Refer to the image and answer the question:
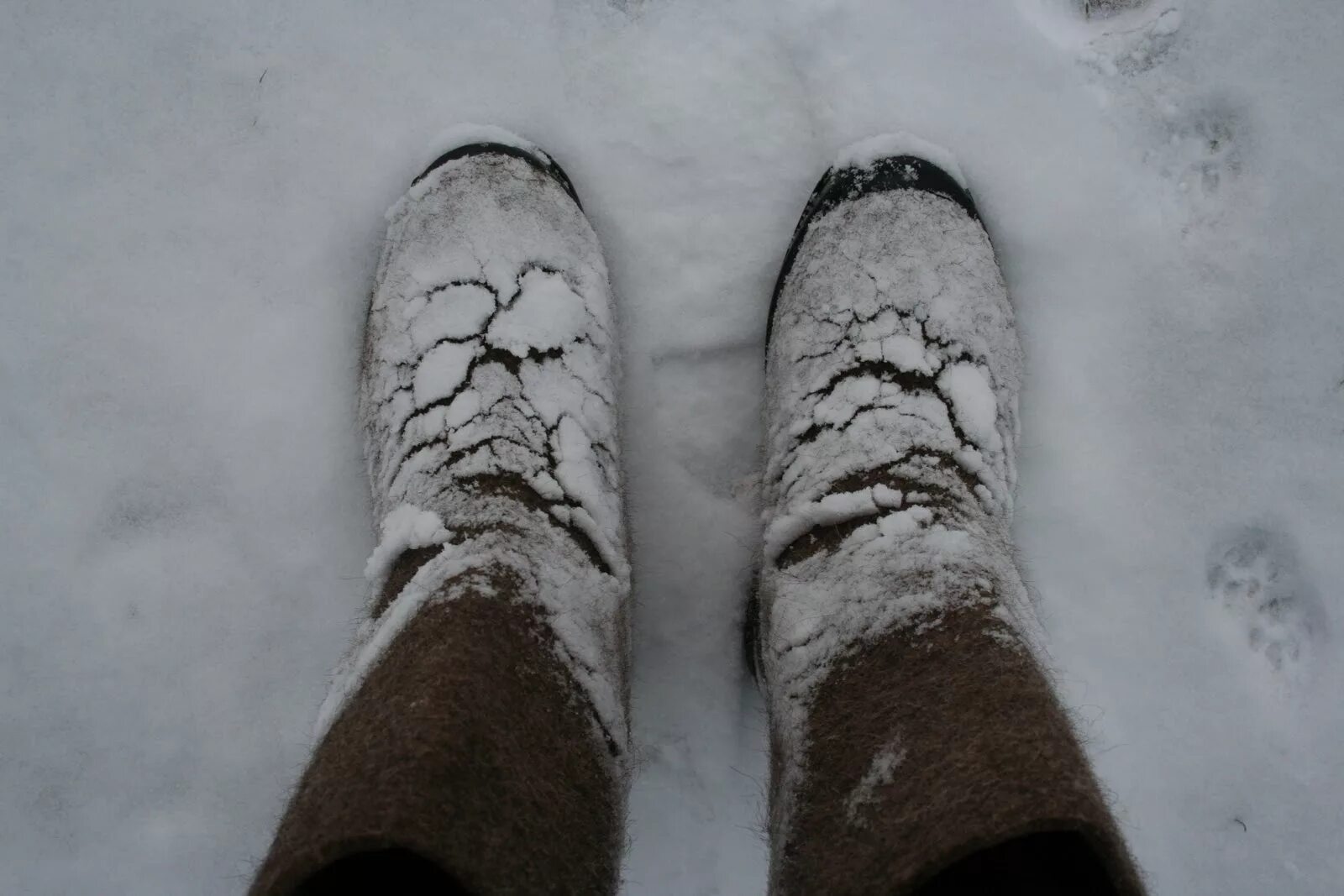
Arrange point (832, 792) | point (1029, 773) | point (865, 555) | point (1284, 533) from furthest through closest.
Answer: point (1284, 533)
point (865, 555)
point (832, 792)
point (1029, 773)

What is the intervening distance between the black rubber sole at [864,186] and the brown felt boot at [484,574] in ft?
0.98

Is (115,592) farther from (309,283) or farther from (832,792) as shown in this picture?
(832,792)

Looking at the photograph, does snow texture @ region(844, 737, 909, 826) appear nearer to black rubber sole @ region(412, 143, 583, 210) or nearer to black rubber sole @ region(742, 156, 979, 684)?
black rubber sole @ region(742, 156, 979, 684)

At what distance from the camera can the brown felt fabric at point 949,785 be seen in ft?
2.49

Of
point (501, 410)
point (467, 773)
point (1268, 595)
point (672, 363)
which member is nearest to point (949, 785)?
point (467, 773)

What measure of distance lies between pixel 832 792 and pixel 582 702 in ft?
0.98

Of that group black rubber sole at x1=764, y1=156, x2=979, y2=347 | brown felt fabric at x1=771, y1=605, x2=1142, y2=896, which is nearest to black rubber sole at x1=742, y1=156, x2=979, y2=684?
black rubber sole at x1=764, y1=156, x2=979, y2=347

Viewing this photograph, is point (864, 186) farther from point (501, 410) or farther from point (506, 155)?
point (501, 410)

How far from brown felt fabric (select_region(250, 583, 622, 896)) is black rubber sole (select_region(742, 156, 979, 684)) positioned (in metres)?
0.55

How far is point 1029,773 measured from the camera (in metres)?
0.78

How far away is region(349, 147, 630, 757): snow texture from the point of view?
1.06m

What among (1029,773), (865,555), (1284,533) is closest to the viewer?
(1029,773)

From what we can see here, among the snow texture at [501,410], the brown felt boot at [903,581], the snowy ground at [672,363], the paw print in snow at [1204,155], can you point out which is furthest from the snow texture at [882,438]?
the paw print in snow at [1204,155]

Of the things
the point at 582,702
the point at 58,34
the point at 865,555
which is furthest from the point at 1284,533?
the point at 58,34
